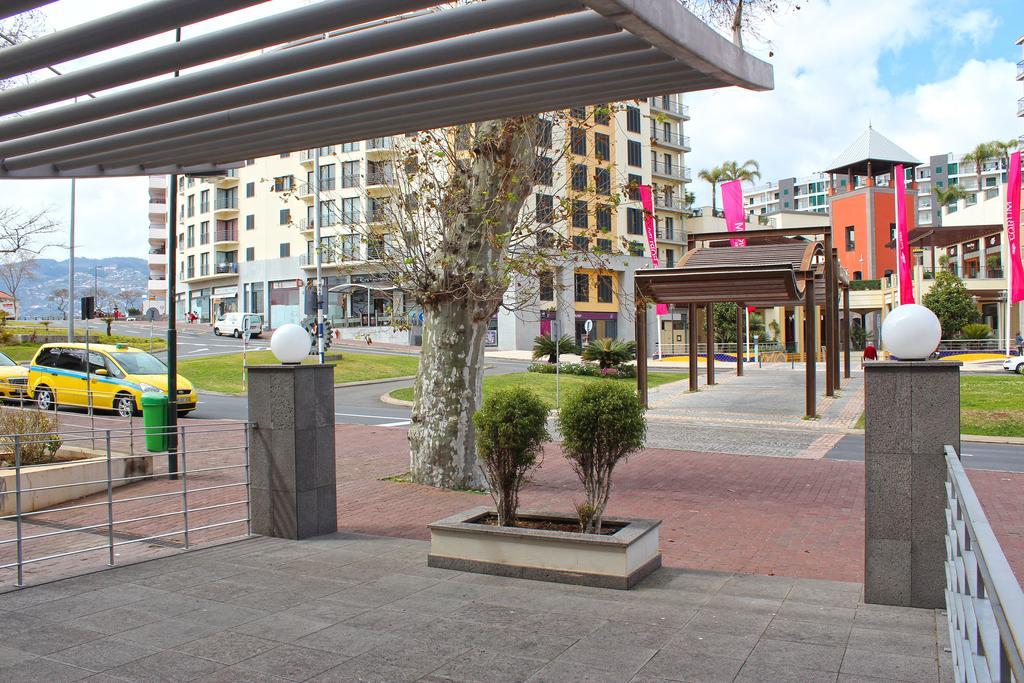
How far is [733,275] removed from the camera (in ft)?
63.4

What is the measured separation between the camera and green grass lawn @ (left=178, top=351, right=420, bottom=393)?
97.3 ft

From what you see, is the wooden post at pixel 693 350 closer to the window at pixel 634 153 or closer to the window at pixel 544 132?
the window at pixel 544 132

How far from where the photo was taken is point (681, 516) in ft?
30.6

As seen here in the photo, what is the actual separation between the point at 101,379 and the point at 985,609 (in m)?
20.9

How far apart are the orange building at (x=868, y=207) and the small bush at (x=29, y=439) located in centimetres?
6176

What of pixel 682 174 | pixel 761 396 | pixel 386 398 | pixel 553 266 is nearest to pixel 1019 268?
pixel 761 396

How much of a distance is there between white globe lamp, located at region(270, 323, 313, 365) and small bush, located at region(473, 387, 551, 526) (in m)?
1.94

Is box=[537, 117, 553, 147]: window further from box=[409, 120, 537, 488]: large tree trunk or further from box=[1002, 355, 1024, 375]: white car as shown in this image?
box=[1002, 355, 1024, 375]: white car

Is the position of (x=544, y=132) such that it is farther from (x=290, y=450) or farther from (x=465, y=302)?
(x=290, y=450)

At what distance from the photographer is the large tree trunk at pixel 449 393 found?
1097 cm

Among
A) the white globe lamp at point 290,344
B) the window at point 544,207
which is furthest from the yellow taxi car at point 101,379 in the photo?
the white globe lamp at point 290,344

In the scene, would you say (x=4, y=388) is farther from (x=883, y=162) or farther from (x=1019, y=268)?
(x=883, y=162)

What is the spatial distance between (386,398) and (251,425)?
60.9 feet

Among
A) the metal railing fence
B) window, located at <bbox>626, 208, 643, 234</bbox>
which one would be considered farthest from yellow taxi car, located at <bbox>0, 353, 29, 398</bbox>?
window, located at <bbox>626, 208, 643, 234</bbox>
